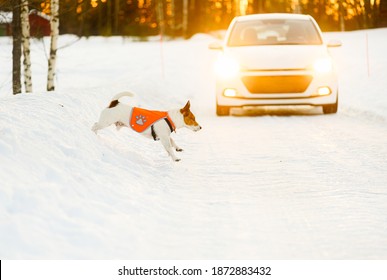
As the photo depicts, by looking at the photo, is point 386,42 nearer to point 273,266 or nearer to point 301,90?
point 301,90

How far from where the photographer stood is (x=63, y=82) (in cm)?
2422

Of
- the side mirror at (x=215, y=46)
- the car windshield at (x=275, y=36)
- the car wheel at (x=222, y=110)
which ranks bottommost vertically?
the car wheel at (x=222, y=110)

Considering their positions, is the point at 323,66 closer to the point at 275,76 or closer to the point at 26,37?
the point at 275,76

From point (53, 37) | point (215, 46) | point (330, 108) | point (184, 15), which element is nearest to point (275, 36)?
point (215, 46)

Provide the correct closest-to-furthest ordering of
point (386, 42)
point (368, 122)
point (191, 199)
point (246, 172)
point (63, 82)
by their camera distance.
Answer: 1. point (191, 199)
2. point (246, 172)
3. point (368, 122)
4. point (63, 82)
5. point (386, 42)

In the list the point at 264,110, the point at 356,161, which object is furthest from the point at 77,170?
the point at 264,110

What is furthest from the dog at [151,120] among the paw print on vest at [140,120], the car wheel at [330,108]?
the car wheel at [330,108]

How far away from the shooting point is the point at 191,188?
6961mm

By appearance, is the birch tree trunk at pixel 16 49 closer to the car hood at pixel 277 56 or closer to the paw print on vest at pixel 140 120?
the car hood at pixel 277 56

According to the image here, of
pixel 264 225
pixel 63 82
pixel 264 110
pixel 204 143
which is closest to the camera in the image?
pixel 264 225

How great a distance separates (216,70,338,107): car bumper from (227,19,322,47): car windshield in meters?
1.01

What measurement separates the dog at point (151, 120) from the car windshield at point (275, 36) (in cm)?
558

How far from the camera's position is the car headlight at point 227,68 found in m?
12.8

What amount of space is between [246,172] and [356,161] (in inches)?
55.1
